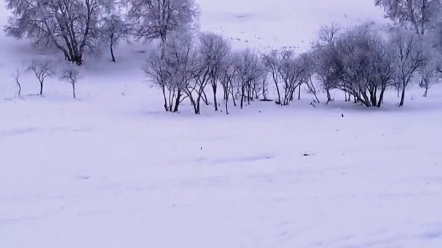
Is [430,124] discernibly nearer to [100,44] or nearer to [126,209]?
[126,209]

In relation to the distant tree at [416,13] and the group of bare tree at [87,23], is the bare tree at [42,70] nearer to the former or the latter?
the group of bare tree at [87,23]

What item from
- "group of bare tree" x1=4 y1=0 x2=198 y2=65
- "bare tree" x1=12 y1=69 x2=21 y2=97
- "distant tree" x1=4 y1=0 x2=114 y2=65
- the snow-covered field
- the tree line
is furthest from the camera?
"group of bare tree" x1=4 y1=0 x2=198 y2=65

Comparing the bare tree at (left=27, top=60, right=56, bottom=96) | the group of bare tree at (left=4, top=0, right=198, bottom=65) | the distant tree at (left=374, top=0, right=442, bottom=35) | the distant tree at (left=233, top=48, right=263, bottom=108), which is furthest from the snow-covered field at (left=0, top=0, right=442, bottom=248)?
the distant tree at (left=374, top=0, right=442, bottom=35)

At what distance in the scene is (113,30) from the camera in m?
33.1

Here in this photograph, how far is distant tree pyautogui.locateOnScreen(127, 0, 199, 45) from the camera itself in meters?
32.9

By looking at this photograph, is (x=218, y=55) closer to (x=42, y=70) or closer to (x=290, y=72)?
(x=290, y=72)

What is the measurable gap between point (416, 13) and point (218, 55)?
81.2 ft

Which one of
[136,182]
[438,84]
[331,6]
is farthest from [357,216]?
[331,6]

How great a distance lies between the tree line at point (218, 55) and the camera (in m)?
23.5

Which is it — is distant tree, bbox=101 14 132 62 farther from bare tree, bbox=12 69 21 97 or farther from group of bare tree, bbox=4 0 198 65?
bare tree, bbox=12 69 21 97

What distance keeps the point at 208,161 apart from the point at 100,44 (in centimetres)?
2460

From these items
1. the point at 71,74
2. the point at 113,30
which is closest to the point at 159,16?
the point at 113,30

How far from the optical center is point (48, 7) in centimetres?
3247

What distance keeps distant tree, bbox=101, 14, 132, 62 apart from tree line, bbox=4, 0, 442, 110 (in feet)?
0.26
